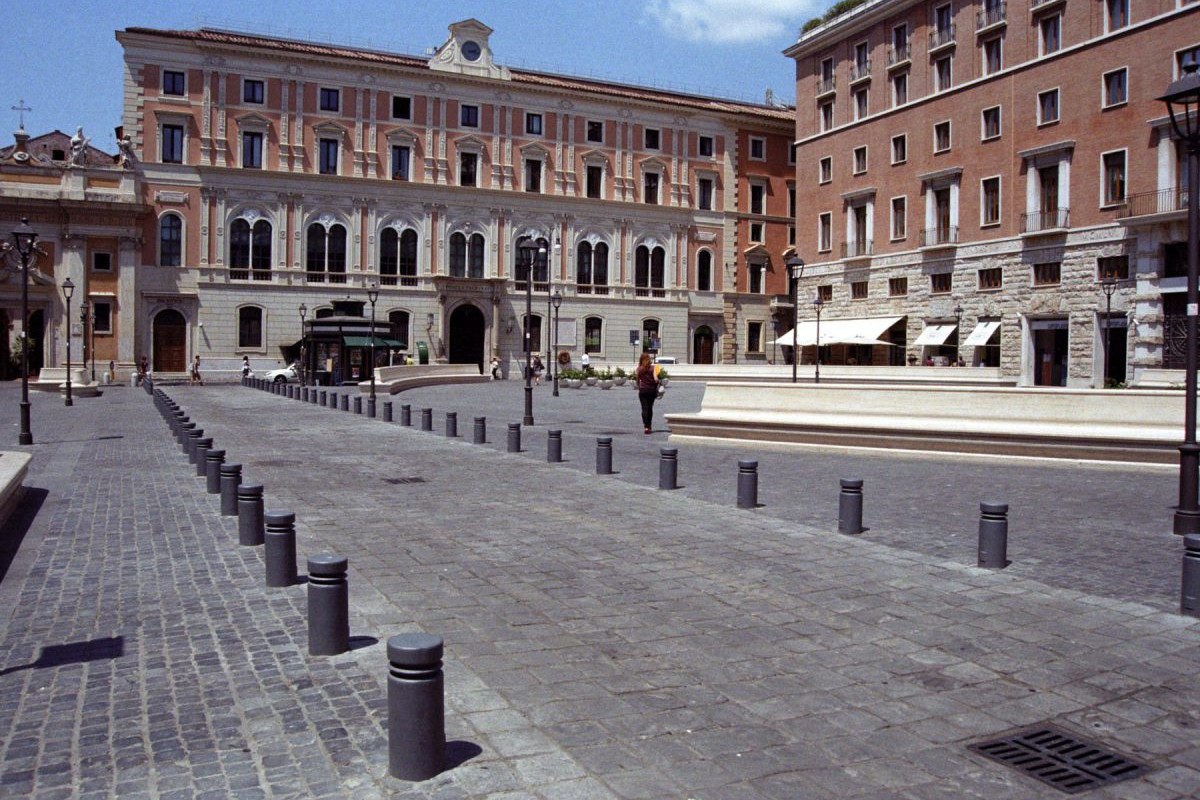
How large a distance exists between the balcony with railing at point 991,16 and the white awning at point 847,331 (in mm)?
13582

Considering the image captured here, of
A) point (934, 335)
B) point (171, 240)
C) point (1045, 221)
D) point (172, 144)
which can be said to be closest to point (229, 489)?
point (1045, 221)

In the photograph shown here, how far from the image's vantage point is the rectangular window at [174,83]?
52.5 metres

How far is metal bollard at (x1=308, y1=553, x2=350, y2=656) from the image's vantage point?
5.60m

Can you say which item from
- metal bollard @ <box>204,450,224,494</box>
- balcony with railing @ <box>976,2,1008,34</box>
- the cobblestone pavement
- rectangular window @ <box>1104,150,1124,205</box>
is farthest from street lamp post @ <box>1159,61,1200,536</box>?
balcony with railing @ <box>976,2,1008,34</box>

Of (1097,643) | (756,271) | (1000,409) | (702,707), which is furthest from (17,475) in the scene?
(756,271)

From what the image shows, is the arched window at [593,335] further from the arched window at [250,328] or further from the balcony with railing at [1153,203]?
the balcony with railing at [1153,203]

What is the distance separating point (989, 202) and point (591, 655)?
41.6 m

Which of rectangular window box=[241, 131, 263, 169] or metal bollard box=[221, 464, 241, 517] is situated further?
rectangular window box=[241, 131, 263, 169]

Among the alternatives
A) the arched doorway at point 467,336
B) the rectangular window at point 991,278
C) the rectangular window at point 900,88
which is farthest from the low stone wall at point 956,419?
the arched doorway at point 467,336

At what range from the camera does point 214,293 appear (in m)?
53.6

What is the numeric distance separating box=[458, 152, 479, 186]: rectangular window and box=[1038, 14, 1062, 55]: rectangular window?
3237cm

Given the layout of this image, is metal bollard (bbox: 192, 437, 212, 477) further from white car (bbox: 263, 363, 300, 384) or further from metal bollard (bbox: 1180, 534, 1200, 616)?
white car (bbox: 263, 363, 300, 384)

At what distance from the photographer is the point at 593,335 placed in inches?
2469

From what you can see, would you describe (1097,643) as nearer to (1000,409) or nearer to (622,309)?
(1000,409)
